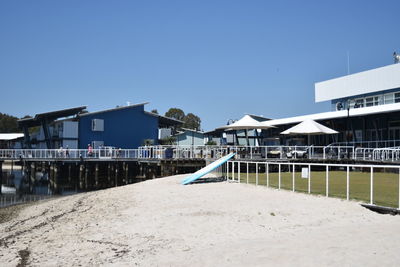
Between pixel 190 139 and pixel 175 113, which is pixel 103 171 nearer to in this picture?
pixel 190 139

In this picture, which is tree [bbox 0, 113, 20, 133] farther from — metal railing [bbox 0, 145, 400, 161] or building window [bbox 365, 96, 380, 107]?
building window [bbox 365, 96, 380, 107]

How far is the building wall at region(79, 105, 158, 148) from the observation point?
4509 cm

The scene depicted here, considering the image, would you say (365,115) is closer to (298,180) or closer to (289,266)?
(298,180)

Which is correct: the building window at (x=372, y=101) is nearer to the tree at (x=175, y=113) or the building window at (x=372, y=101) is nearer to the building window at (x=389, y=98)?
the building window at (x=389, y=98)

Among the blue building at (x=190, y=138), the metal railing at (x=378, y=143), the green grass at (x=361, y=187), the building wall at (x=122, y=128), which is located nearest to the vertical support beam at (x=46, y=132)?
the building wall at (x=122, y=128)

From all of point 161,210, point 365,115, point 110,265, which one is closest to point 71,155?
point 365,115

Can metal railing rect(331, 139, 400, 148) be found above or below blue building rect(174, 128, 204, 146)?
below

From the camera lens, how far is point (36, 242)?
9492 mm

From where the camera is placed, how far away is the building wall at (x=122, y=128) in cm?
4509

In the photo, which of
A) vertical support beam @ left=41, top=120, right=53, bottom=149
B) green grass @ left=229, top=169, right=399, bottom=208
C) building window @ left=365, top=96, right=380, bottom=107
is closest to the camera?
green grass @ left=229, top=169, right=399, bottom=208

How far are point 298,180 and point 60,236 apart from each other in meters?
11.3

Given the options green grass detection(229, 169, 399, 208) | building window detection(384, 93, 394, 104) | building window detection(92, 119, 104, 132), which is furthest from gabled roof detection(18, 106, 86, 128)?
building window detection(384, 93, 394, 104)

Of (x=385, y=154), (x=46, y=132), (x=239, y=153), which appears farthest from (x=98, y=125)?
(x=385, y=154)

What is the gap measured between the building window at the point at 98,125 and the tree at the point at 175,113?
63199mm
